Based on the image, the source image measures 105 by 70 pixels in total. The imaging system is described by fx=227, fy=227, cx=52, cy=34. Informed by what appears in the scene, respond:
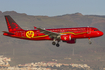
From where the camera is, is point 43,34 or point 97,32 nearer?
point 97,32

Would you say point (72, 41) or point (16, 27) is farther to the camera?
point (16, 27)

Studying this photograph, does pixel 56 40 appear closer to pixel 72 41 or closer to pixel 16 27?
pixel 72 41

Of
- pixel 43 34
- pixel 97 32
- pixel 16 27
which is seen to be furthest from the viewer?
pixel 16 27

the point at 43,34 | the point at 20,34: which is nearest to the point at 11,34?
the point at 20,34

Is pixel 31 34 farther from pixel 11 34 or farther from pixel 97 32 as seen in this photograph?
pixel 97 32

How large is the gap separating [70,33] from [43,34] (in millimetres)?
10094

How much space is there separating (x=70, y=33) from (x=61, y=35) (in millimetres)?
3111

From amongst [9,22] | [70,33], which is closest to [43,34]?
[70,33]

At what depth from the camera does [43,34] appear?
80.6 meters

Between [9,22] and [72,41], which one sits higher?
[9,22]

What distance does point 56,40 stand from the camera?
79875mm

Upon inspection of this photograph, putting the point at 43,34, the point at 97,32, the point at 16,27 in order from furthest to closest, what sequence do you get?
the point at 16,27
the point at 43,34
the point at 97,32

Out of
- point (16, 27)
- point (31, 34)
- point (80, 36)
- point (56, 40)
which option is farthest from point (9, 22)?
point (80, 36)

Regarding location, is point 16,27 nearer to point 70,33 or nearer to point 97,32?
point 70,33
